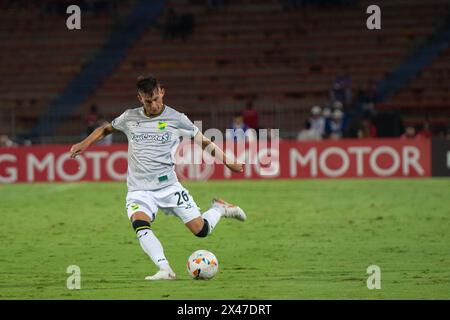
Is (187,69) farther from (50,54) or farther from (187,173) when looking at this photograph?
(187,173)

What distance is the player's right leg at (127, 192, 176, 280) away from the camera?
1088 centimetres

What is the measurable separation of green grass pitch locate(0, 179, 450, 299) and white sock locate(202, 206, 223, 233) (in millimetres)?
539

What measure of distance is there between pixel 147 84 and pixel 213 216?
78.7 inches

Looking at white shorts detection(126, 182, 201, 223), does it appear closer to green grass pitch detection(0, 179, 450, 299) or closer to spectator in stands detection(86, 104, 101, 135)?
green grass pitch detection(0, 179, 450, 299)

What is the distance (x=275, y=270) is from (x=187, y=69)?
24.7 metres

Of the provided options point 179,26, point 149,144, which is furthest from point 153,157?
point 179,26

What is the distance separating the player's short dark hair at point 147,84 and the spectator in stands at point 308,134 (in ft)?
57.7

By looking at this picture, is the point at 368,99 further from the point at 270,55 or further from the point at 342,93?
the point at 270,55

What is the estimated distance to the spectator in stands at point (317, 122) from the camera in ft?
95.1

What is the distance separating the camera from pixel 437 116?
105 feet

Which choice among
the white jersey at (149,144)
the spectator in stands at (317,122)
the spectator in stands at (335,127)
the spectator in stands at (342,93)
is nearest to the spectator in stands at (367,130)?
the spectator in stands at (335,127)

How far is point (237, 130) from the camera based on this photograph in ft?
92.2

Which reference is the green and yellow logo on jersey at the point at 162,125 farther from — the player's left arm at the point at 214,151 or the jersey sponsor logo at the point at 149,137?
the player's left arm at the point at 214,151
